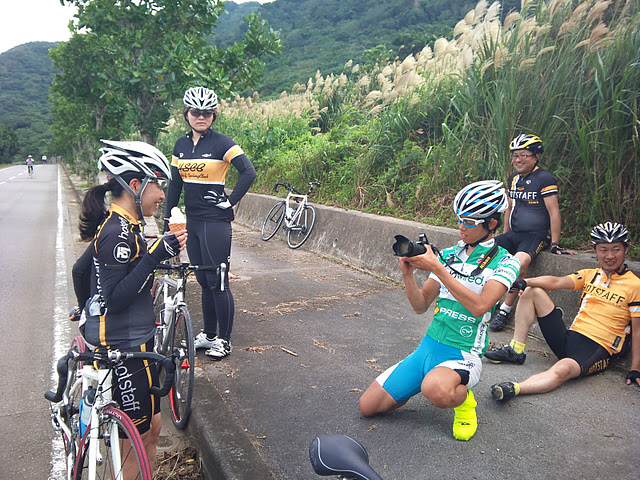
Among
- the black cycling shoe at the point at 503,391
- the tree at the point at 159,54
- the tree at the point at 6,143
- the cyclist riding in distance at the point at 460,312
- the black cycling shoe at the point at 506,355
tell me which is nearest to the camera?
the cyclist riding in distance at the point at 460,312

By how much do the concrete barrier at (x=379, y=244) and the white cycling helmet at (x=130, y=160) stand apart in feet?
12.9

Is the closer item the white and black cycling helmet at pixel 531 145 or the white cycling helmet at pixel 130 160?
the white cycling helmet at pixel 130 160

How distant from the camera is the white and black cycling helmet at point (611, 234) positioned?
163 inches

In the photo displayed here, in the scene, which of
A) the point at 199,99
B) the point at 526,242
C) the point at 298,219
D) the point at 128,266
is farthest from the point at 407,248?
the point at 298,219

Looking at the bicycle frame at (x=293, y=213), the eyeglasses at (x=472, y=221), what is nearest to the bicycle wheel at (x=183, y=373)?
the eyeglasses at (x=472, y=221)

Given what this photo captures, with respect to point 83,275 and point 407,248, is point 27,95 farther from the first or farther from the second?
point 407,248

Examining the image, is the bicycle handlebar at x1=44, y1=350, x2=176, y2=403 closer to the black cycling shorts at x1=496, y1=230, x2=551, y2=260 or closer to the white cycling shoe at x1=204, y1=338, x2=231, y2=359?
the white cycling shoe at x1=204, y1=338, x2=231, y2=359

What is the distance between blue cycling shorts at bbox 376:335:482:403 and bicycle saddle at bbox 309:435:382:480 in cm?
190

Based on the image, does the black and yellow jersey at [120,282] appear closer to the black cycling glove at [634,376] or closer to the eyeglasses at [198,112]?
the eyeglasses at [198,112]

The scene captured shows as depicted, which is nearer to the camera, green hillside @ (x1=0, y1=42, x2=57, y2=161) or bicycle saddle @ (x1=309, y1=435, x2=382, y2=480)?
bicycle saddle @ (x1=309, y1=435, x2=382, y2=480)

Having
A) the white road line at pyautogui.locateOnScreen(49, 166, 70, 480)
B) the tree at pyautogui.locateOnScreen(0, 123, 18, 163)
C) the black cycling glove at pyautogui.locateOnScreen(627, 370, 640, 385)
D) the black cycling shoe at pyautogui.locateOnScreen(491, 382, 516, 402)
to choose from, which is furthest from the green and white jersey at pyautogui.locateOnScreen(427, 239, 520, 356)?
the tree at pyautogui.locateOnScreen(0, 123, 18, 163)

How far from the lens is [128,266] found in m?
2.59

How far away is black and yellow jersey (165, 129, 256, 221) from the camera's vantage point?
463 cm

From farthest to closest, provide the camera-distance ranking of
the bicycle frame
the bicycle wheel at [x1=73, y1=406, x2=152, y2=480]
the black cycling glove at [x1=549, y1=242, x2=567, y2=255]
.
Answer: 1. the bicycle frame
2. the black cycling glove at [x1=549, y1=242, x2=567, y2=255]
3. the bicycle wheel at [x1=73, y1=406, x2=152, y2=480]
